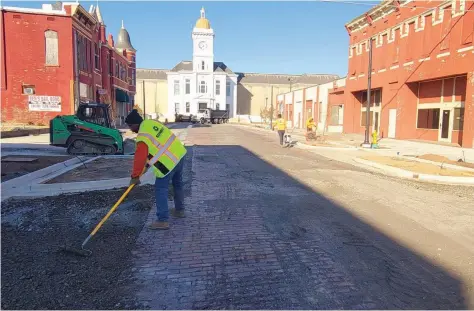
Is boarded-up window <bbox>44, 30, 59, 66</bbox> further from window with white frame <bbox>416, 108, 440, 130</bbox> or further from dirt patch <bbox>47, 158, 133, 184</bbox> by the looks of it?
window with white frame <bbox>416, 108, 440, 130</bbox>

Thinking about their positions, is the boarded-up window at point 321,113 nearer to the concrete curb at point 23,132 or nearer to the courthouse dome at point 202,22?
the concrete curb at point 23,132

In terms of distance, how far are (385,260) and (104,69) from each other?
37649 mm

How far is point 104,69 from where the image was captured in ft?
122

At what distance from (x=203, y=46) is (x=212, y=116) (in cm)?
2019

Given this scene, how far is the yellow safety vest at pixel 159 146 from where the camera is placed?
4.91m

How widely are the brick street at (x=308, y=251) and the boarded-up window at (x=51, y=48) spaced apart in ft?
74.8

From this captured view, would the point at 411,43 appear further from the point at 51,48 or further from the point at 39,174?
the point at 51,48

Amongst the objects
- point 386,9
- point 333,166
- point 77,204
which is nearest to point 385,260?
point 77,204

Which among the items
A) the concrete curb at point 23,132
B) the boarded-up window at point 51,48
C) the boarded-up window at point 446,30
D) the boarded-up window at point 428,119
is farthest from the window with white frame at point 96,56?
the boarded-up window at point 446,30

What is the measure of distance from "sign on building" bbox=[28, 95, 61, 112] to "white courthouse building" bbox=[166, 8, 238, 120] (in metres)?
45.3

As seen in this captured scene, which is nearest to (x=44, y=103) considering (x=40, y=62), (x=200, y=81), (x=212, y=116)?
(x=40, y=62)

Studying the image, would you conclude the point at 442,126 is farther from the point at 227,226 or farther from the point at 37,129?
the point at 37,129

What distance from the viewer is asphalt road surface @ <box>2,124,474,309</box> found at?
326 cm

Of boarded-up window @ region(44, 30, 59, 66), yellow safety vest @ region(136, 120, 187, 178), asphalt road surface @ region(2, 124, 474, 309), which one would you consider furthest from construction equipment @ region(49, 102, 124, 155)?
boarded-up window @ region(44, 30, 59, 66)
